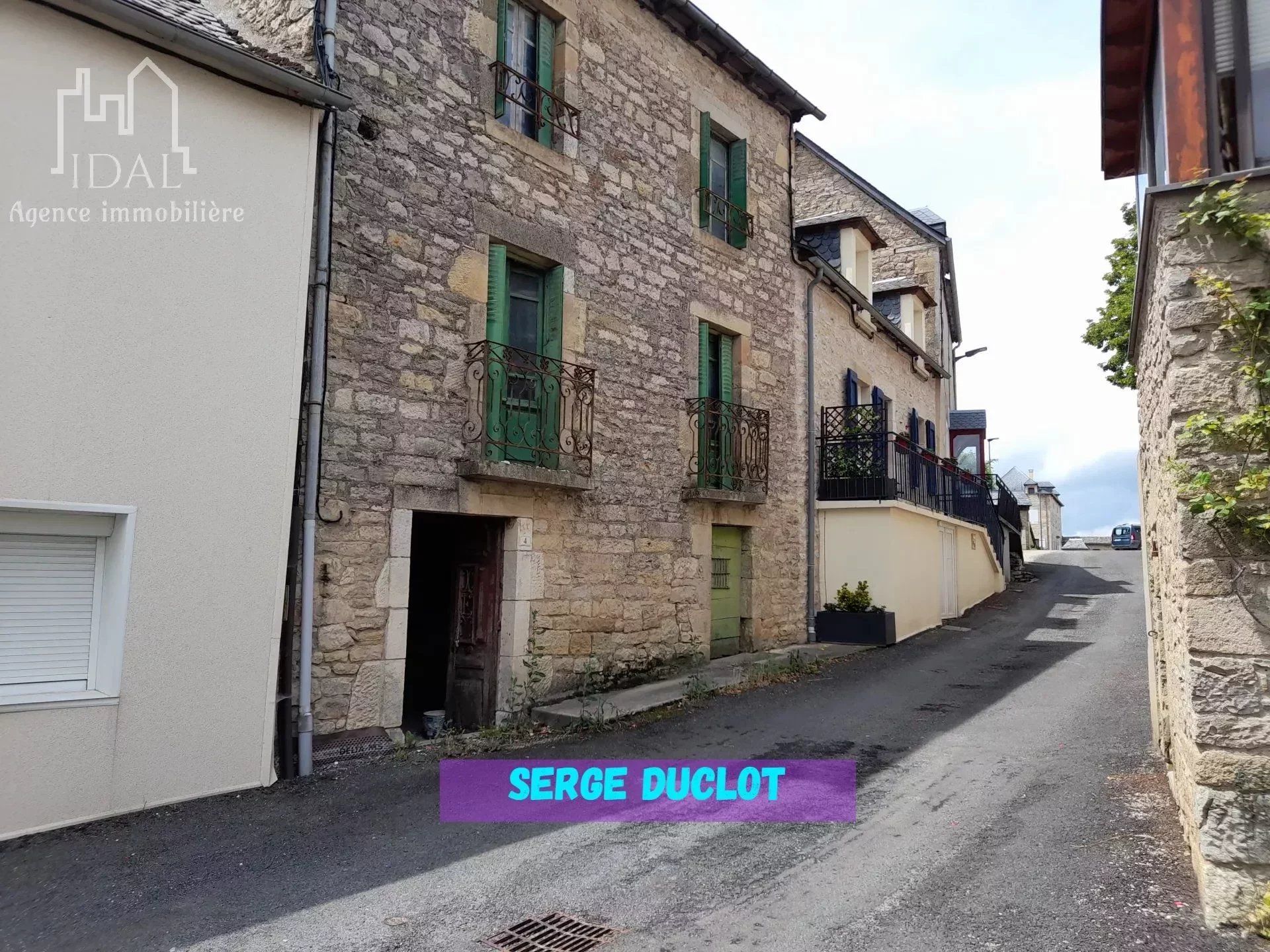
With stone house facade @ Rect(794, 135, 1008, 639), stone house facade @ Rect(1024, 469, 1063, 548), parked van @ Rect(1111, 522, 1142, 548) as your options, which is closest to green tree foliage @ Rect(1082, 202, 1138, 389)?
stone house facade @ Rect(794, 135, 1008, 639)

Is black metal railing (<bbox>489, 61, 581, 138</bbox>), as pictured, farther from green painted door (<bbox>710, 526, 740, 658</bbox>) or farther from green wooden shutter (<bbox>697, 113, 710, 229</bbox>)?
green painted door (<bbox>710, 526, 740, 658</bbox>)

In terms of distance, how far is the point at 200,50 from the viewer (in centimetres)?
520

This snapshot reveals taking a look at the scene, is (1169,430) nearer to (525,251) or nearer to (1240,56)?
(1240,56)

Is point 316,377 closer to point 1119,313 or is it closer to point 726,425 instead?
point 726,425

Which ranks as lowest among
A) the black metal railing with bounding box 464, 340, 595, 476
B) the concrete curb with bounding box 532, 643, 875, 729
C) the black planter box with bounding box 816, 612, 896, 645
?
the concrete curb with bounding box 532, 643, 875, 729

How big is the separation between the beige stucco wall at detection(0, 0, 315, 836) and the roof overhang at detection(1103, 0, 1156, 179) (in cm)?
490

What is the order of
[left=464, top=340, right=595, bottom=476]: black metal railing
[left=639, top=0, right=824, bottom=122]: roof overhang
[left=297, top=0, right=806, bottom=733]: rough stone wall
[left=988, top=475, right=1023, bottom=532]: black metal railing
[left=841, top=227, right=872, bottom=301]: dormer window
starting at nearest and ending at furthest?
[left=297, top=0, right=806, bottom=733]: rough stone wall
[left=464, top=340, right=595, bottom=476]: black metal railing
[left=639, top=0, right=824, bottom=122]: roof overhang
[left=841, top=227, right=872, bottom=301]: dormer window
[left=988, top=475, right=1023, bottom=532]: black metal railing

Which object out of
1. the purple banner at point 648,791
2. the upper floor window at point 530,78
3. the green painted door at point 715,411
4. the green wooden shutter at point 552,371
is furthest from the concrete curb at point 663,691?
the upper floor window at point 530,78

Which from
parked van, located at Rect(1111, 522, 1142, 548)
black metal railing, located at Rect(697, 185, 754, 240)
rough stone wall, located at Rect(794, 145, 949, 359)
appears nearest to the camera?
black metal railing, located at Rect(697, 185, 754, 240)

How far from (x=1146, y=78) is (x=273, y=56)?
211 inches

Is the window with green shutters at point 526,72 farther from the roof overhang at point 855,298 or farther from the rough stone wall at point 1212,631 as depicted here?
the rough stone wall at point 1212,631

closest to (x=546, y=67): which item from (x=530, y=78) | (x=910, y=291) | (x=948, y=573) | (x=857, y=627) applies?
(x=530, y=78)

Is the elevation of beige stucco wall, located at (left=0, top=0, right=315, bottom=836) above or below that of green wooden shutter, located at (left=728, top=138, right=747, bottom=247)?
below

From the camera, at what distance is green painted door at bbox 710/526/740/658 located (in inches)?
379
